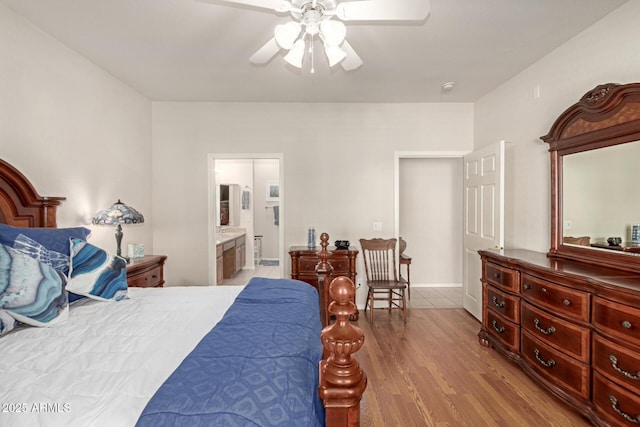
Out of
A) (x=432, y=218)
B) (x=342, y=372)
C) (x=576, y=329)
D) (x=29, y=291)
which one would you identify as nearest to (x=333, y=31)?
(x=342, y=372)

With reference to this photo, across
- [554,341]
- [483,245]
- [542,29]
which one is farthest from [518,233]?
[542,29]

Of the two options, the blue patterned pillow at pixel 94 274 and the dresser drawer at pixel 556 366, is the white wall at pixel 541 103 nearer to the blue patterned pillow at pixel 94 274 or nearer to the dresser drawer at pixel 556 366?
the dresser drawer at pixel 556 366

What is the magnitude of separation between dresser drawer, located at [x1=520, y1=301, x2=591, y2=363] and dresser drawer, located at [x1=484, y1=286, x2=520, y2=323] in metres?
0.07

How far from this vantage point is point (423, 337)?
331 centimetres

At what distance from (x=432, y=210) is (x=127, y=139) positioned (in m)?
4.50

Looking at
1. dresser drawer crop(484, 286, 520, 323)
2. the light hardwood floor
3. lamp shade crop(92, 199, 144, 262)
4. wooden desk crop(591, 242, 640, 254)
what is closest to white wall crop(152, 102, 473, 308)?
lamp shade crop(92, 199, 144, 262)

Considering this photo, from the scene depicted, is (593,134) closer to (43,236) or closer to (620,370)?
(620,370)

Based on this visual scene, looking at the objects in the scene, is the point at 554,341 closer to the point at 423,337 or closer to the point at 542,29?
the point at 423,337

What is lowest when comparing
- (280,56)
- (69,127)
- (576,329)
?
(576,329)

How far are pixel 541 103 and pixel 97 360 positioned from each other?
3777 millimetres

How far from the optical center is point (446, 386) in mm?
2406

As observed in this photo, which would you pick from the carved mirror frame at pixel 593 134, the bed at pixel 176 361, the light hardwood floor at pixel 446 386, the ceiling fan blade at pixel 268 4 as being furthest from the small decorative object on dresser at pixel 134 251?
the carved mirror frame at pixel 593 134

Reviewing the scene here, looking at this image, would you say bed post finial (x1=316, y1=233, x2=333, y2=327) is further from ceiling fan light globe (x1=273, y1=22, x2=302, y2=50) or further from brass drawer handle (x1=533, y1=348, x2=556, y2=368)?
brass drawer handle (x1=533, y1=348, x2=556, y2=368)

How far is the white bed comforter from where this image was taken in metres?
0.86
